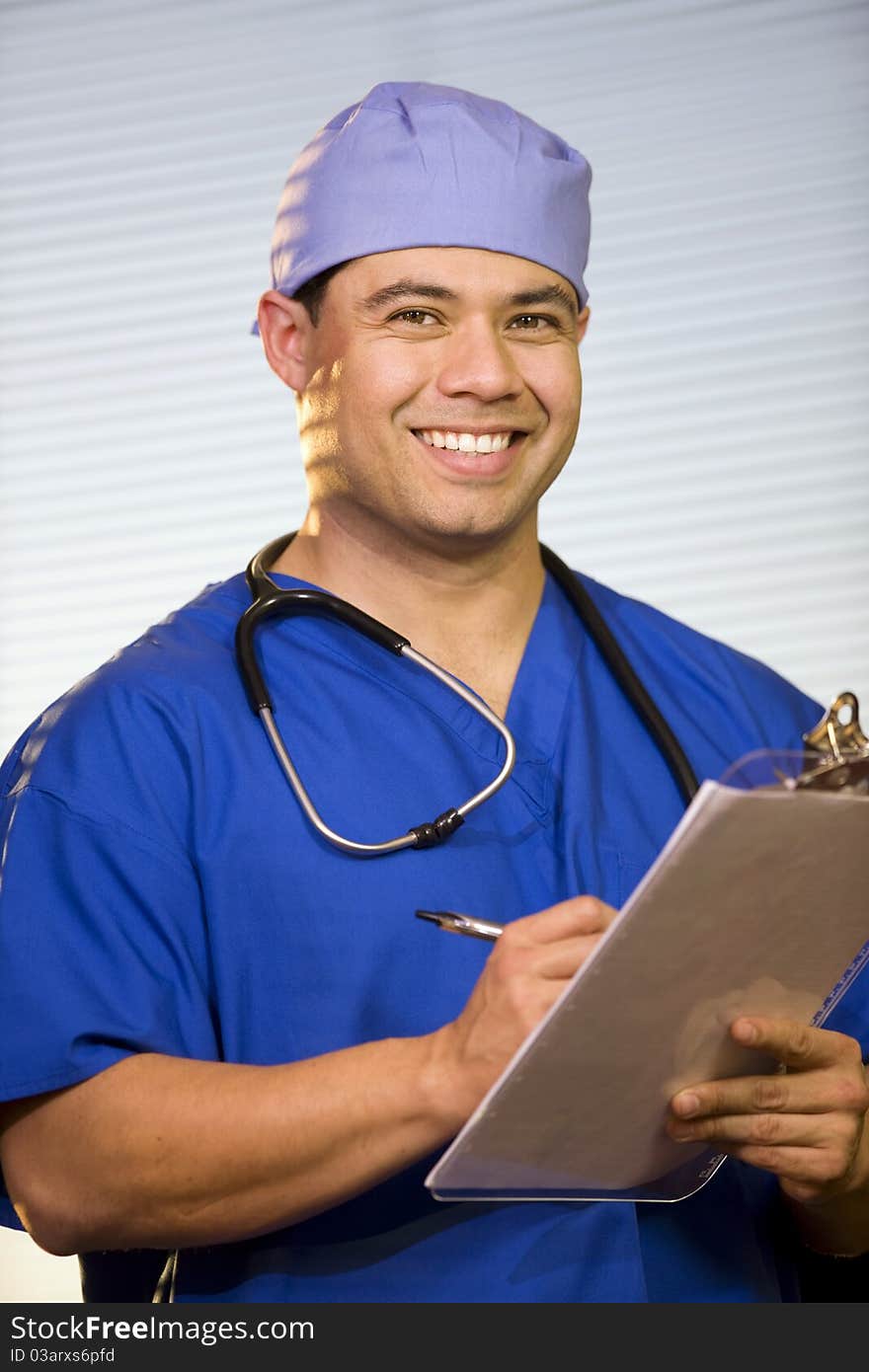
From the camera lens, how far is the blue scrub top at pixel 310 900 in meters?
1.31

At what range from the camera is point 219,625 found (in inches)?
60.5

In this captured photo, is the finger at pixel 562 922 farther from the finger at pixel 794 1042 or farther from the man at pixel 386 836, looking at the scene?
the finger at pixel 794 1042

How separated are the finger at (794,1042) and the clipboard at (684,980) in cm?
1

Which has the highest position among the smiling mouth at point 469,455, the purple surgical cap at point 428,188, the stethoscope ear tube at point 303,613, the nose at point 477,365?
the purple surgical cap at point 428,188

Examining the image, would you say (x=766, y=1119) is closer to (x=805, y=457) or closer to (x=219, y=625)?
(x=219, y=625)

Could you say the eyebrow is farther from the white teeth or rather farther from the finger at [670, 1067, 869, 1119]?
the finger at [670, 1067, 869, 1119]

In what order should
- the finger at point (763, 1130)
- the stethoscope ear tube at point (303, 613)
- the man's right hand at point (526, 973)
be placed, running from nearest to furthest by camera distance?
the man's right hand at point (526, 973)
the finger at point (763, 1130)
the stethoscope ear tube at point (303, 613)

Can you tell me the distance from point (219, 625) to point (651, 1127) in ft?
1.97

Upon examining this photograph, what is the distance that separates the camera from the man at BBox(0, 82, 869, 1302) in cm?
121

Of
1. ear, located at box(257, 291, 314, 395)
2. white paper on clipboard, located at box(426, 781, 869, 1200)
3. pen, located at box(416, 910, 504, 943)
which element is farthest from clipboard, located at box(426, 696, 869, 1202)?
ear, located at box(257, 291, 314, 395)

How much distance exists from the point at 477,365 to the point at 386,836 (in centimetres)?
42

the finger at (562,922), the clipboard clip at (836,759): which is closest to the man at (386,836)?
the finger at (562,922)

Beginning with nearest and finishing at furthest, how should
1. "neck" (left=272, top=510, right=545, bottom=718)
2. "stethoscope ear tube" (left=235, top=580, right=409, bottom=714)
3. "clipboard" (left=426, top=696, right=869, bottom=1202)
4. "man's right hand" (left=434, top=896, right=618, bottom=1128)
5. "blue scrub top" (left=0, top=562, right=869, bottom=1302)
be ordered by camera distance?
"clipboard" (left=426, top=696, right=869, bottom=1202) → "man's right hand" (left=434, top=896, right=618, bottom=1128) → "blue scrub top" (left=0, top=562, right=869, bottom=1302) → "stethoscope ear tube" (left=235, top=580, right=409, bottom=714) → "neck" (left=272, top=510, right=545, bottom=718)

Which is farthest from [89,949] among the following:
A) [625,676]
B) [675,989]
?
[625,676]
